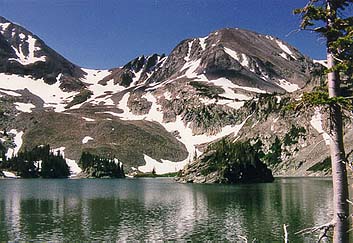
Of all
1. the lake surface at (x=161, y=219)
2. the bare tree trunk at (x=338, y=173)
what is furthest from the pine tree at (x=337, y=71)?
the lake surface at (x=161, y=219)

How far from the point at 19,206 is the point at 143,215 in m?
26.0

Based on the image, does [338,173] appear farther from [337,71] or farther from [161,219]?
[161,219]

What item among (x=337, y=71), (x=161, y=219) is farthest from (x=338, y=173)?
(x=161, y=219)

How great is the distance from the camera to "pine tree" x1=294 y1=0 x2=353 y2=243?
16156 mm

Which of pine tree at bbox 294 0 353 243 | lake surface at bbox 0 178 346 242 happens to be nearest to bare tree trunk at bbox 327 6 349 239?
pine tree at bbox 294 0 353 243

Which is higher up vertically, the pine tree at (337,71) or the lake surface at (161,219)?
the pine tree at (337,71)

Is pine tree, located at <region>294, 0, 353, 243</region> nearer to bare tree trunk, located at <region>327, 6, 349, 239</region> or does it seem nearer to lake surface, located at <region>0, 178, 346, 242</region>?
bare tree trunk, located at <region>327, 6, 349, 239</region>

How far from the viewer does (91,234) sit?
49531 millimetres

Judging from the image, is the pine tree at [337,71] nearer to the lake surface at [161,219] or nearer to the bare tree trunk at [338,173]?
the bare tree trunk at [338,173]

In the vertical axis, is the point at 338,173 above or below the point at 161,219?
above

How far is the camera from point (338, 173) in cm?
1630

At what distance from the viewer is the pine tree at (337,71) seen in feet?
53.0

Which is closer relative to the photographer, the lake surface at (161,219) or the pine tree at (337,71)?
the pine tree at (337,71)

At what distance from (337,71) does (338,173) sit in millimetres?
3930
